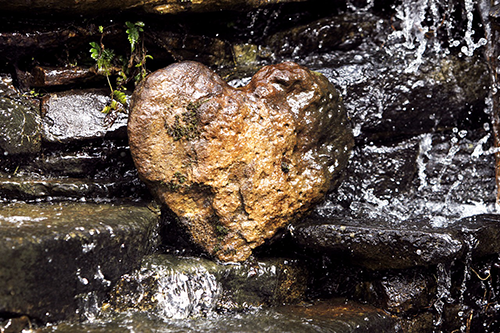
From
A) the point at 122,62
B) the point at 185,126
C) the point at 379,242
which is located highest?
the point at 122,62

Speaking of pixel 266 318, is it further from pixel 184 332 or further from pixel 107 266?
pixel 107 266

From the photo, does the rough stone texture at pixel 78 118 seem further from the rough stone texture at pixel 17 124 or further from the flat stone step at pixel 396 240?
the flat stone step at pixel 396 240

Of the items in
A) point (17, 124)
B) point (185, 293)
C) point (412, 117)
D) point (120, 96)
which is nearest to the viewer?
point (185, 293)

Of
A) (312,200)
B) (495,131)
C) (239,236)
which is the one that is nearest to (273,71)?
(312,200)

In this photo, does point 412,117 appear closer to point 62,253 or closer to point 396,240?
point 396,240

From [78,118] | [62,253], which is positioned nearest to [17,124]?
[78,118]

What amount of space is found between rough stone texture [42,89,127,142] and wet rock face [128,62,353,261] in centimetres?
55

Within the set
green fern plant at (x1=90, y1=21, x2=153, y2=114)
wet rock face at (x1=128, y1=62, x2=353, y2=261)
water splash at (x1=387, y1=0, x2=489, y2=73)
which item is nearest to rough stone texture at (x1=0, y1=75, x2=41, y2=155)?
green fern plant at (x1=90, y1=21, x2=153, y2=114)

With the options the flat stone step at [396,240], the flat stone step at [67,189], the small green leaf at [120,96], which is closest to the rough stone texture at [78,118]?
the small green leaf at [120,96]

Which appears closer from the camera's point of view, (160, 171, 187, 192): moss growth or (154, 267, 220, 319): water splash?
(154, 267, 220, 319): water splash

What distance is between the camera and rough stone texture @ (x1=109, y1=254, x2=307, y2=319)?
2.96 m

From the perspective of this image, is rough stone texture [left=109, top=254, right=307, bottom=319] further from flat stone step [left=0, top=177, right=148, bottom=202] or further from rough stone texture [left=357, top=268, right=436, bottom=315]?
flat stone step [left=0, top=177, right=148, bottom=202]

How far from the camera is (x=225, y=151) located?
3.28 metres

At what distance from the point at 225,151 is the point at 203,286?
103cm
